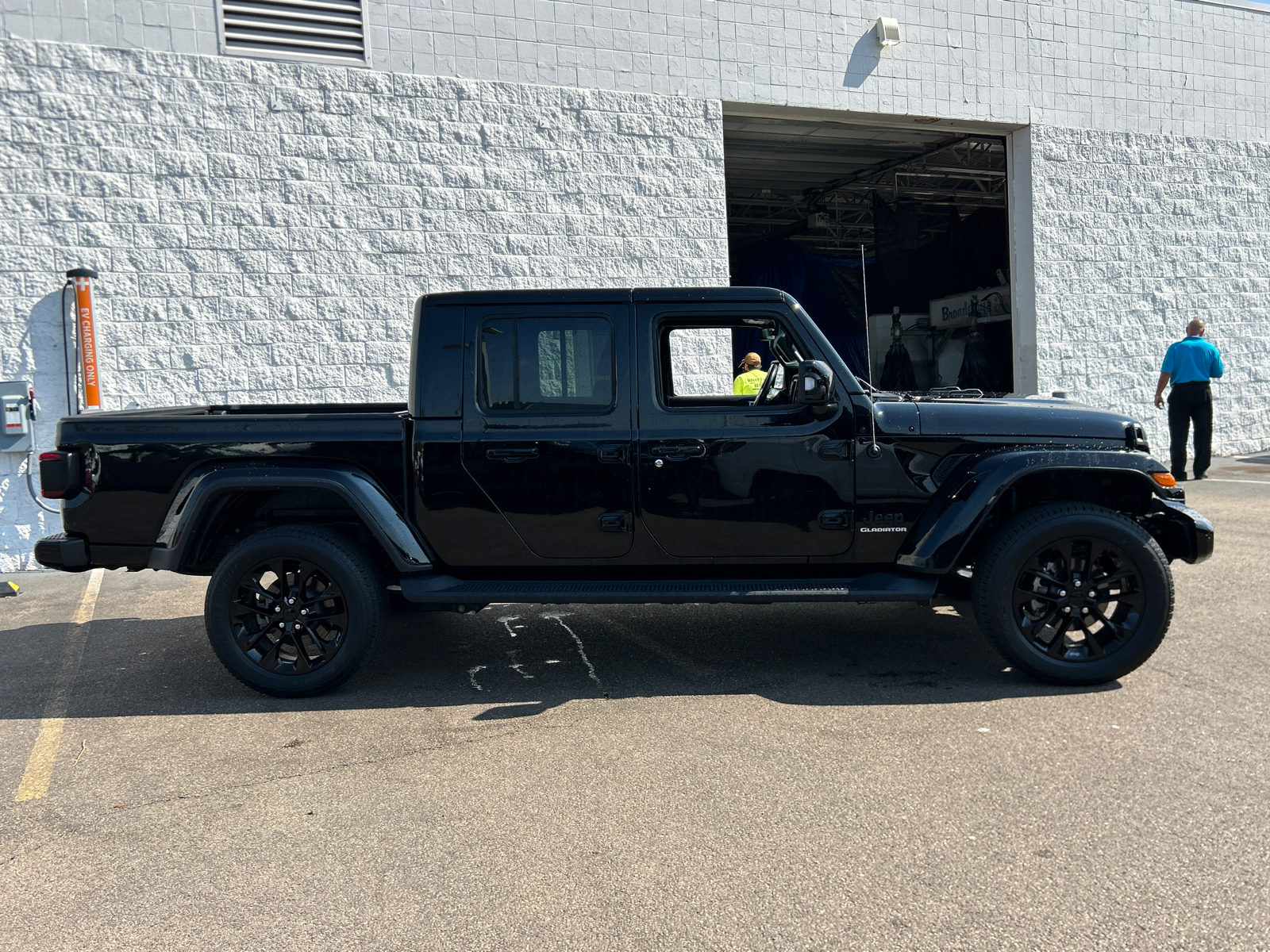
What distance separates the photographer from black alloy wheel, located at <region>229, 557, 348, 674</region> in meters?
4.85

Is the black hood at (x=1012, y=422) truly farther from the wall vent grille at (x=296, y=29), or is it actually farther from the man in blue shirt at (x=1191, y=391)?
the man in blue shirt at (x=1191, y=391)

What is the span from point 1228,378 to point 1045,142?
4532 millimetres

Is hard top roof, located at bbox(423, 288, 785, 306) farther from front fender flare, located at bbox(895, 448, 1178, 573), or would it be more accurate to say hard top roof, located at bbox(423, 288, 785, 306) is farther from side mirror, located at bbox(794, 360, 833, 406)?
front fender flare, located at bbox(895, 448, 1178, 573)

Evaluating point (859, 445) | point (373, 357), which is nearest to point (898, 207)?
point (373, 357)

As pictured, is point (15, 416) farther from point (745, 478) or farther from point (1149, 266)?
point (1149, 266)

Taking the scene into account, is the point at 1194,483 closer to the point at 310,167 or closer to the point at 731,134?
the point at 731,134

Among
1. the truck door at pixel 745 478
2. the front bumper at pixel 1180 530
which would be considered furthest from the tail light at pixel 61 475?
the front bumper at pixel 1180 530

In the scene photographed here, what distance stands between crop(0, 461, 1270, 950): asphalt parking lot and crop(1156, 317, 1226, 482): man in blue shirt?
6.91m

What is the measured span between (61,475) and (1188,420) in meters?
12.0

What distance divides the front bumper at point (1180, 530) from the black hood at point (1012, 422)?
42 cm

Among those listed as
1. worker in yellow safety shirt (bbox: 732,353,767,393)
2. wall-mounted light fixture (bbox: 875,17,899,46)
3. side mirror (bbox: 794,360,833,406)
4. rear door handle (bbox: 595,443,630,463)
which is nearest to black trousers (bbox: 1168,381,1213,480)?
wall-mounted light fixture (bbox: 875,17,899,46)

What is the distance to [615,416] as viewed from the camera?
489 centimetres

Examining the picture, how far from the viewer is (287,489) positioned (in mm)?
4848

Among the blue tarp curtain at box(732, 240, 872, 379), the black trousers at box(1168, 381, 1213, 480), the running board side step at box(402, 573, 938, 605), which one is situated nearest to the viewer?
the running board side step at box(402, 573, 938, 605)
